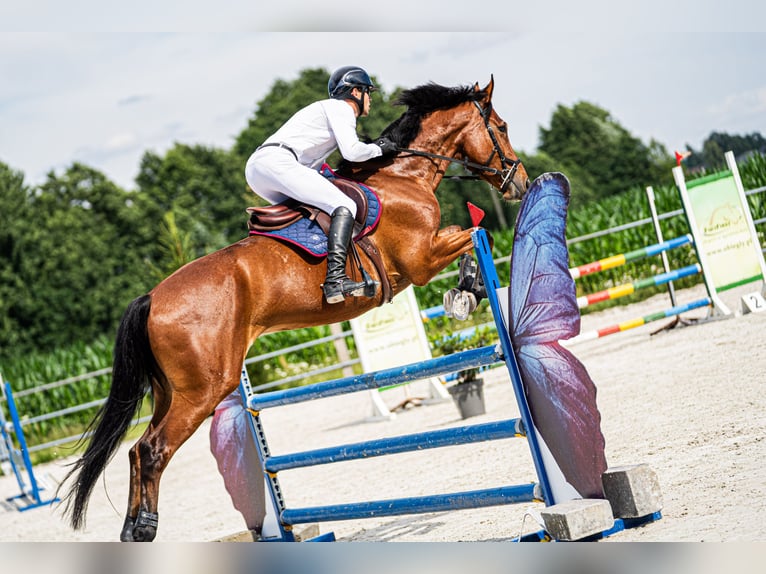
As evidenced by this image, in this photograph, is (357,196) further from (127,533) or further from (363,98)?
(127,533)

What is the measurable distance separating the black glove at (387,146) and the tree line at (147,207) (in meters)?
18.6

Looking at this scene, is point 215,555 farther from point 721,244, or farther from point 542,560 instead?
point 721,244

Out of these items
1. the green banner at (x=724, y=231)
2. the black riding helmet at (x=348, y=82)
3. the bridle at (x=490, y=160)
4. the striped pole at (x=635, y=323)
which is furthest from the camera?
the green banner at (x=724, y=231)

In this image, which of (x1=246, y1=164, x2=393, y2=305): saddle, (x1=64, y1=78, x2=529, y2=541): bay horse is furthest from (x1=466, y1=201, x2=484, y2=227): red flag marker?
(x1=246, y1=164, x2=393, y2=305): saddle

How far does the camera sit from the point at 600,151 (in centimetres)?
3481

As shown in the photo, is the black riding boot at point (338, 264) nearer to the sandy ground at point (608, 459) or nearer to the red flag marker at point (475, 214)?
the red flag marker at point (475, 214)

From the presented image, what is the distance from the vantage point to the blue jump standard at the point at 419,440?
10.6ft

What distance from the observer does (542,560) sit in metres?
2.69

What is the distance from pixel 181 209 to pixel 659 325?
26343 mm

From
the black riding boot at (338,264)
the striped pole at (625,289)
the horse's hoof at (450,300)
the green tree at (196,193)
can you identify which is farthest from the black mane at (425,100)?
the green tree at (196,193)

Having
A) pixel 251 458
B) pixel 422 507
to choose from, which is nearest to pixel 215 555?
pixel 422 507

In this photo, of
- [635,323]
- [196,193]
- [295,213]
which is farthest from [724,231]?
[196,193]

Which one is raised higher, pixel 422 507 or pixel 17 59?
pixel 17 59

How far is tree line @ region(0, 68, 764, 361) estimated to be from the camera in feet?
91.4
